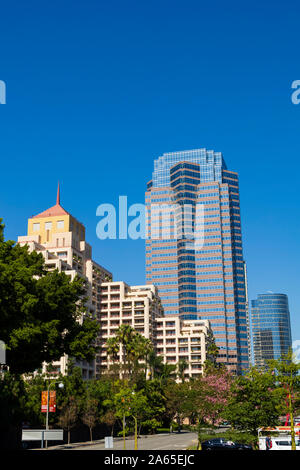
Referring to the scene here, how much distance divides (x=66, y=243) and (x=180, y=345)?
171 ft

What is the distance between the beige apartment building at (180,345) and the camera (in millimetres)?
159250

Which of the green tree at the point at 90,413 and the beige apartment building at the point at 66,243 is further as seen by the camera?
the beige apartment building at the point at 66,243

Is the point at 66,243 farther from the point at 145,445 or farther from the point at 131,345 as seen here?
the point at 145,445

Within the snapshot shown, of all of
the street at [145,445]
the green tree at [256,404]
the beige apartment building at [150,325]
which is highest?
the beige apartment building at [150,325]

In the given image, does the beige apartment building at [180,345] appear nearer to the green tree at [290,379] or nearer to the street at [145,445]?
the street at [145,445]

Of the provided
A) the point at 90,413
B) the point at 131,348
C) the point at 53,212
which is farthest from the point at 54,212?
the point at 90,413

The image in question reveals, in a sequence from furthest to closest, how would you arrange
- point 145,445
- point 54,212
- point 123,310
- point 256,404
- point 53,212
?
point 123,310, point 53,212, point 54,212, point 145,445, point 256,404

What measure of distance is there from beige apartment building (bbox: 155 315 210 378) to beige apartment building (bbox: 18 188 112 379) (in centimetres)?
2356

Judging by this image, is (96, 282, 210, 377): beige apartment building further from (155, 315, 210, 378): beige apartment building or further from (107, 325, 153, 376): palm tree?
(107, 325, 153, 376): palm tree

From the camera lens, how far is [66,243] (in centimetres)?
13875

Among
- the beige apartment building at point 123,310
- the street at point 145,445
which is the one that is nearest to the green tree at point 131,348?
the street at point 145,445

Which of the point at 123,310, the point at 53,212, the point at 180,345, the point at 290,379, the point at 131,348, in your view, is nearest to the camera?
the point at 290,379

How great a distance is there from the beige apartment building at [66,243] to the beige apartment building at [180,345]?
77.3ft
